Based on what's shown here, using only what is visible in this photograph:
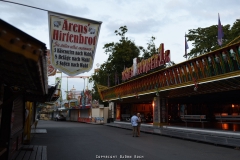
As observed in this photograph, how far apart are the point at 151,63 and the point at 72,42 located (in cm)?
1862

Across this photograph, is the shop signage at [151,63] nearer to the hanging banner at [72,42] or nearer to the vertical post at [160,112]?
the vertical post at [160,112]

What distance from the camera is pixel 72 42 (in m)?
5.91

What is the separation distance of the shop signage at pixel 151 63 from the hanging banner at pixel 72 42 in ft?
51.3

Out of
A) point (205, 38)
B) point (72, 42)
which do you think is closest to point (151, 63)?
point (205, 38)

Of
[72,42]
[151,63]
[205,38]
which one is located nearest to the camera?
[72,42]

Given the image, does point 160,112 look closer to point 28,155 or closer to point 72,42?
point 28,155

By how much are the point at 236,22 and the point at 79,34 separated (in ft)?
99.3

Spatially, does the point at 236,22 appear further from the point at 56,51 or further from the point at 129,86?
the point at 56,51

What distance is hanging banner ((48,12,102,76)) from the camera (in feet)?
18.5

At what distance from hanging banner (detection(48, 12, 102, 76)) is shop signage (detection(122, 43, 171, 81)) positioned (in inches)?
615

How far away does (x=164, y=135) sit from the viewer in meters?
19.2

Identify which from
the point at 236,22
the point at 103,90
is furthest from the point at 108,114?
the point at 236,22

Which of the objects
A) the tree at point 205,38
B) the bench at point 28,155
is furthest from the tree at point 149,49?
the bench at point 28,155

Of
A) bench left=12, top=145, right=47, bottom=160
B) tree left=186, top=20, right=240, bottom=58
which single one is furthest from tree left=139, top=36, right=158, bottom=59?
bench left=12, top=145, right=47, bottom=160
